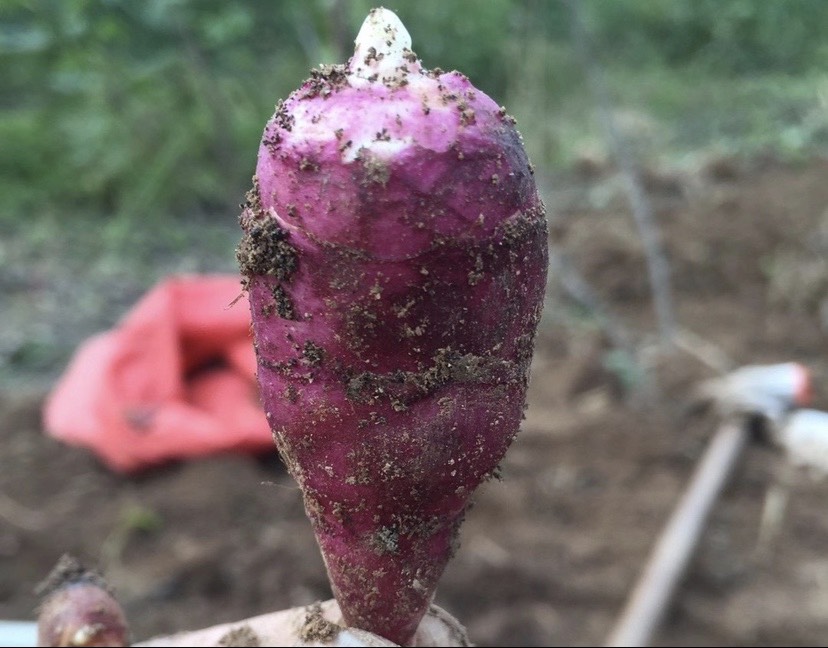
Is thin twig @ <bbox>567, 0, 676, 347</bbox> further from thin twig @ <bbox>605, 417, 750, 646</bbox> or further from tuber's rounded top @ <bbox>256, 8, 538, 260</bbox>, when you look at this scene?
tuber's rounded top @ <bbox>256, 8, 538, 260</bbox>

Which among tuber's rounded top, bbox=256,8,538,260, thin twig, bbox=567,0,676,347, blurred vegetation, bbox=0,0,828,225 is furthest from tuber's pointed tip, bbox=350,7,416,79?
A: thin twig, bbox=567,0,676,347

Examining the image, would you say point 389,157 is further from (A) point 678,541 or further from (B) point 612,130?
(B) point 612,130

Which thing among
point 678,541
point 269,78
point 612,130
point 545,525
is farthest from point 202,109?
point 678,541

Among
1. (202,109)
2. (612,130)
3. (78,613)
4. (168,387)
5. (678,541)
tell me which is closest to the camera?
(78,613)

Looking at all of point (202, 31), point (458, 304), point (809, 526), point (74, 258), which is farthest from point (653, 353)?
point (458, 304)

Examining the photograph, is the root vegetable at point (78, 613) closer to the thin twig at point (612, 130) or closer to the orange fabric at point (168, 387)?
the orange fabric at point (168, 387)

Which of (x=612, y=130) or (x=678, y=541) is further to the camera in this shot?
(x=612, y=130)

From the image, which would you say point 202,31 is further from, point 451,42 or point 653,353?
point 653,353
